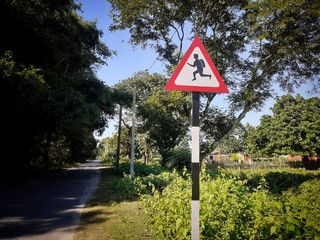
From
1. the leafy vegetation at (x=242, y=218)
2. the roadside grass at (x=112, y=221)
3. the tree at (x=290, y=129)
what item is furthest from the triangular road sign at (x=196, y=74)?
the tree at (x=290, y=129)

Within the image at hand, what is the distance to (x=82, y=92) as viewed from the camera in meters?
18.3

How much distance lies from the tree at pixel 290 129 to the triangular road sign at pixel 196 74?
4672 centimetres

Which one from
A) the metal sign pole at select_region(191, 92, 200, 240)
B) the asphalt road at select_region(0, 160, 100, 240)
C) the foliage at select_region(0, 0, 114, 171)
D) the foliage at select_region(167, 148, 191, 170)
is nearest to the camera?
the metal sign pole at select_region(191, 92, 200, 240)

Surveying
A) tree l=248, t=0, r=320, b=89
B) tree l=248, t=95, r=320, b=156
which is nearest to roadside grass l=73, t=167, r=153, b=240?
tree l=248, t=0, r=320, b=89

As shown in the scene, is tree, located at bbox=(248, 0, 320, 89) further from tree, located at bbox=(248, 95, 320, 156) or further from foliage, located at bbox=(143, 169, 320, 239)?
tree, located at bbox=(248, 95, 320, 156)

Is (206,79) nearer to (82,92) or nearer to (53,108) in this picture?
(53,108)

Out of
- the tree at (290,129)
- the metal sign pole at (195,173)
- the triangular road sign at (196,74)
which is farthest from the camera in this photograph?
the tree at (290,129)

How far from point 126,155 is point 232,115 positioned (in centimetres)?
4019

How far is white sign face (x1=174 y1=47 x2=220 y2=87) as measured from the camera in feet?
12.5

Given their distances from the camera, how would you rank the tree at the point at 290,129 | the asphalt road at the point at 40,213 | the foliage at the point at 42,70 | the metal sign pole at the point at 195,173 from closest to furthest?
the metal sign pole at the point at 195,173 → the asphalt road at the point at 40,213 → the foliage at the point at 42,70 → the tree at the point at 290,129

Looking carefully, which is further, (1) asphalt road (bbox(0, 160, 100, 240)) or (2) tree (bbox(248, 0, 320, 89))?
(2) tree (bbox(248, 0, 320, 89))

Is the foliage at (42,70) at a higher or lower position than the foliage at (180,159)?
higher

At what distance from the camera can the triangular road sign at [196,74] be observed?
3816 millimetres

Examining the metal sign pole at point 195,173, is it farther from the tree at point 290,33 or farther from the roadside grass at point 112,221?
the tree at point 290,33
